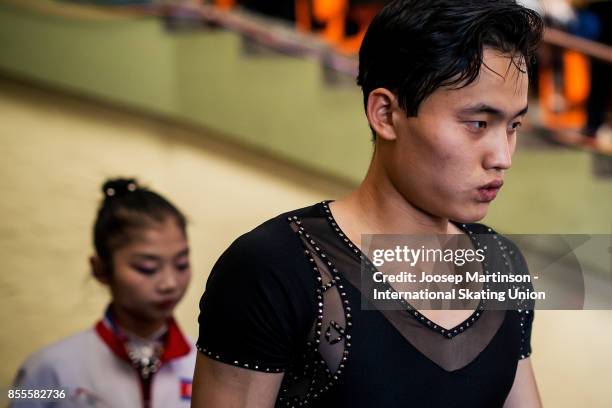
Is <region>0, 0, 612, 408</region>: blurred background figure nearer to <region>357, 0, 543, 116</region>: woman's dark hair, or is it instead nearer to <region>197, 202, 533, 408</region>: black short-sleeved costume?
<region>197, 202, 533, 408</region>: black short-sleeved costume

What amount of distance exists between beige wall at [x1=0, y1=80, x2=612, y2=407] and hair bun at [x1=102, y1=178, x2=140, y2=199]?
0.98 ft

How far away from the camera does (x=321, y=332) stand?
108cm

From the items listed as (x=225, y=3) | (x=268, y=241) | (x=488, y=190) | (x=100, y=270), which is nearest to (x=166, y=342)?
(x=100, y=270)

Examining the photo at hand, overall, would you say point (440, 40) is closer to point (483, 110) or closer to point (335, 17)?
point (483, 110)

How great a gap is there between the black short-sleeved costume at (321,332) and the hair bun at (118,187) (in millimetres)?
1176

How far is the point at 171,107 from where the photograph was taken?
21.8 feet

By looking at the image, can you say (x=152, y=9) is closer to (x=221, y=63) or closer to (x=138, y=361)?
(x=221, y=63)

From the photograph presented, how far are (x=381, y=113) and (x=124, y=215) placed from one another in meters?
1.17

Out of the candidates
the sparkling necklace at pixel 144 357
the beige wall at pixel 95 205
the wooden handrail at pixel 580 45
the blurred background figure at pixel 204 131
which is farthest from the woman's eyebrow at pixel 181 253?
the wooden handrail at pixel 580 45

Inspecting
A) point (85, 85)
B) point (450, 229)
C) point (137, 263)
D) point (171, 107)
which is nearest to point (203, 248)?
point (137, 263)

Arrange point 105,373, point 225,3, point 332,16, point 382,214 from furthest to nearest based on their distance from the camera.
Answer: point 225,3 < point 332,16 < point 105,373 < point 382,214

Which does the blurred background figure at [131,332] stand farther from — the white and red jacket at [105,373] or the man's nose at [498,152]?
the man's nose at [498,152]

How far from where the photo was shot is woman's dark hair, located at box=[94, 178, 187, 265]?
214 centimetres

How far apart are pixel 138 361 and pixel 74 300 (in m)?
1.49
